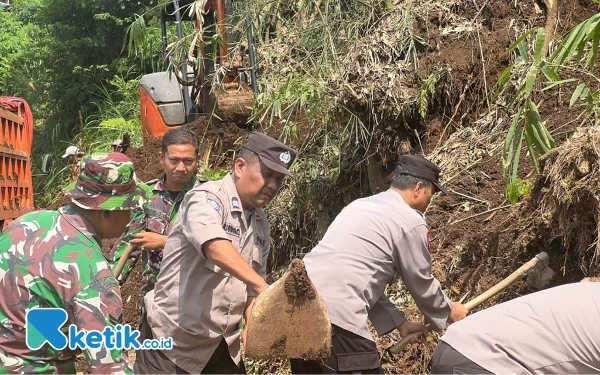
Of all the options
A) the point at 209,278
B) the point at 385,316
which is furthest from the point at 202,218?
the point at 385,316

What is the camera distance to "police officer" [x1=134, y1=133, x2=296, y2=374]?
3.54m

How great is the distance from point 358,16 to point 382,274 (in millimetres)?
4515

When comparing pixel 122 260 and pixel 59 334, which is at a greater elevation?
pixel 59 334

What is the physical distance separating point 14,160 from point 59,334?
4992 mm

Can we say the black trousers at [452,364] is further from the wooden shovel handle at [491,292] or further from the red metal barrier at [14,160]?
the red metal barrier at [14,160]

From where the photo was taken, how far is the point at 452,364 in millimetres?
2918

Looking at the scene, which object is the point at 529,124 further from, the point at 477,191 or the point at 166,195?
the point at 166,195

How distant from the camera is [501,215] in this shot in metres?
5.55

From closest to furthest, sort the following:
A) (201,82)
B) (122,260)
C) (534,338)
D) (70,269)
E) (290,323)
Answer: (70,269), (534,338), (290,323), (122,260), (201,82)

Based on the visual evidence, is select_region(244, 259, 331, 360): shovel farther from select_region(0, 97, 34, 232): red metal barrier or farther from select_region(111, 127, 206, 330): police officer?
select_region(0, 97, 34, 232): red metal barrier

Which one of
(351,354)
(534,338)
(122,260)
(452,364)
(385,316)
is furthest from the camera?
(122,260)

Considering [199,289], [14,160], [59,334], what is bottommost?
[14,160]

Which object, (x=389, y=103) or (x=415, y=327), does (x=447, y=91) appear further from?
(x=415, y=327)

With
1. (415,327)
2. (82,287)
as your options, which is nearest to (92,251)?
(82,287)
